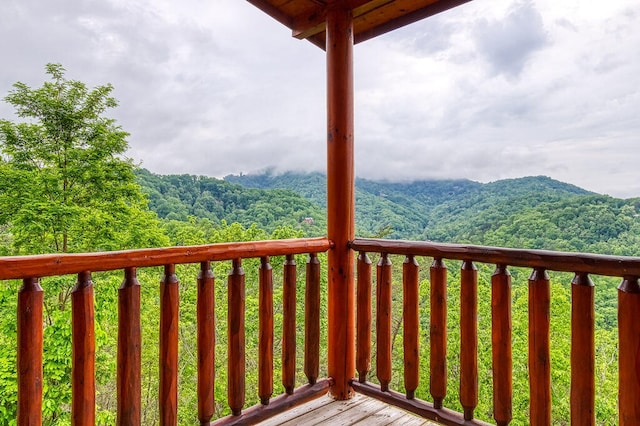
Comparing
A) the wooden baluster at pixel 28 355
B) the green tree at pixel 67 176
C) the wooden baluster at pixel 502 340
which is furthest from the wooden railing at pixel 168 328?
the green tree at pixel 67 176

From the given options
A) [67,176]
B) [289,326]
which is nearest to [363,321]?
[289,326]

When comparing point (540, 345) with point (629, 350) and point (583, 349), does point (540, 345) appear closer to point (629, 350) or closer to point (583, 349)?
point (583, 349)

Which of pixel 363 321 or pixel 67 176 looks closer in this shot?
pixel 363 321

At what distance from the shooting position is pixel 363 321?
6.92 ft

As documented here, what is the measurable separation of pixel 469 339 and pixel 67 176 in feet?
29.7

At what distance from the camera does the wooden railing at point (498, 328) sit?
128cm

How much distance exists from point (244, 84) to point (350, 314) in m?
8.43

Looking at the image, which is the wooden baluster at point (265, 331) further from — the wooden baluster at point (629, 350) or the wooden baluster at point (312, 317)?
the wooden baluster at point (629, 350)

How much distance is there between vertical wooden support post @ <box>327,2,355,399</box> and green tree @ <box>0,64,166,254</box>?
293 inches

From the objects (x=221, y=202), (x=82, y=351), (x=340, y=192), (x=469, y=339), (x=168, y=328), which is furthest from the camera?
(x=221, y=202)

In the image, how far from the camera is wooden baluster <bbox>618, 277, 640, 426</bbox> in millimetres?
1250

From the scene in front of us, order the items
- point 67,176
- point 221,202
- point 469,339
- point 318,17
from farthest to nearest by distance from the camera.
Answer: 1. point 221,202
2. point 67,176
3. point 318,17
4. point 469,339

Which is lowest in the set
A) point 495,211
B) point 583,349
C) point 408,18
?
point 583,349

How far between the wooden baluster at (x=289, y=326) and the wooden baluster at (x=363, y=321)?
1.30 feet
